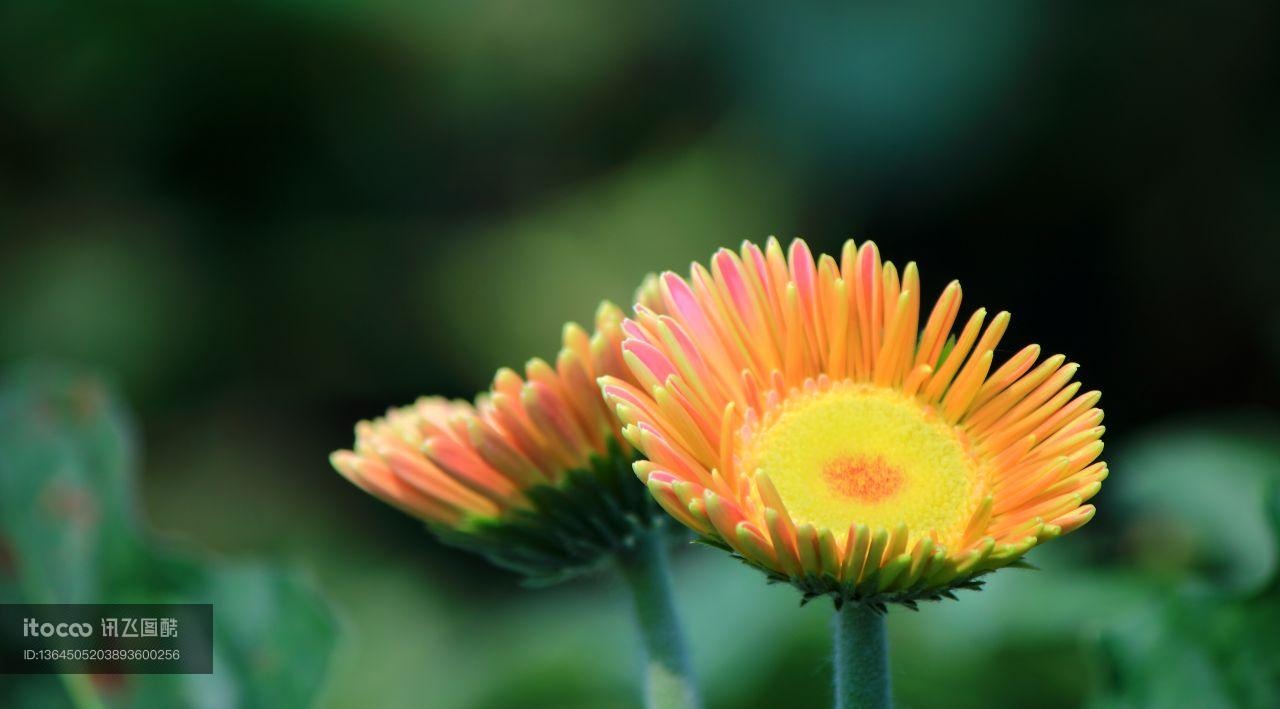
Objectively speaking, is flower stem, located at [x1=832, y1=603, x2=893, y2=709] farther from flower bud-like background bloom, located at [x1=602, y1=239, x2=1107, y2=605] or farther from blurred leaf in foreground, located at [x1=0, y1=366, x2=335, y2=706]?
blurred leaf in foreground, located at [x1=0, y1=366, x2=335, y2=706]

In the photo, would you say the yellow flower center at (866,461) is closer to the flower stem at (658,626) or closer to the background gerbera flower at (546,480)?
the background gerbera flower at (546,480)

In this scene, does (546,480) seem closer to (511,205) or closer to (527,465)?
(527,465)

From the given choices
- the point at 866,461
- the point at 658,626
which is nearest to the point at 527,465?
the point at 658,626

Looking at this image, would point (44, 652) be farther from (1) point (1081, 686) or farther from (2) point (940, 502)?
(1) point (1081, 686)

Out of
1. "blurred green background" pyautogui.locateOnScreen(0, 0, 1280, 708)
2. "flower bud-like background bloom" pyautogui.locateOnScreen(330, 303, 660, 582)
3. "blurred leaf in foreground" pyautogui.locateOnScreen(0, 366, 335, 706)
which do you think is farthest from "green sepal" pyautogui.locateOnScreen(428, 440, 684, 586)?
"blurred green background" pyautogui.locateOnScreen(0, 0, 1280, 708)

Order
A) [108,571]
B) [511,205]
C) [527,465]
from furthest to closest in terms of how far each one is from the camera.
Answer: [511,205]
[108,571]
[527,465]
